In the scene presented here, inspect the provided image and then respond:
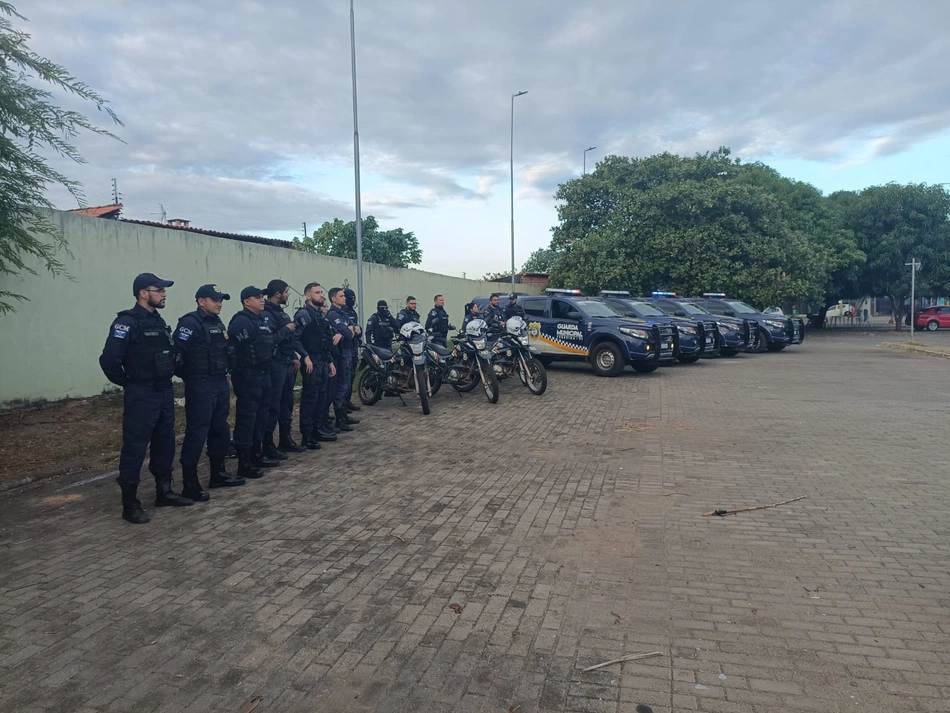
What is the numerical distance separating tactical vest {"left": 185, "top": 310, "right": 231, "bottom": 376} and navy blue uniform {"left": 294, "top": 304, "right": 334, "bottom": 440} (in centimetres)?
170

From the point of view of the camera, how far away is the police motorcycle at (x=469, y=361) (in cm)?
1098

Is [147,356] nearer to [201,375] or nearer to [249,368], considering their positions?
[201,375]

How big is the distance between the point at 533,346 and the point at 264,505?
35.5 feet

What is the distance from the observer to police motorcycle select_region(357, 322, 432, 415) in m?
10.0

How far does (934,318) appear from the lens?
3891cm

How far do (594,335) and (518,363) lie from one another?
3.58 m

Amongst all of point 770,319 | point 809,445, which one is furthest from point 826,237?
point 809,445

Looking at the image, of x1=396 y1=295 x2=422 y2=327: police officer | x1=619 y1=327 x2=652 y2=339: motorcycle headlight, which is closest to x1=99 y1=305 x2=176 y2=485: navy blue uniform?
x1=396 y1=295 x2=422 y2=327: police officer

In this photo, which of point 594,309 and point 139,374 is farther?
point 594,309

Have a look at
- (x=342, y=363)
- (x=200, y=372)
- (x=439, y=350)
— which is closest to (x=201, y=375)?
(x=200, y=372)

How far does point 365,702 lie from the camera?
288 cm

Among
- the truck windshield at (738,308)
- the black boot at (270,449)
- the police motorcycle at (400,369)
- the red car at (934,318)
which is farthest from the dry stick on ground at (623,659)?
the red car at (934,318)

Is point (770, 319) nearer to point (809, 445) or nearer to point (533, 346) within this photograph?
point (533, 346)

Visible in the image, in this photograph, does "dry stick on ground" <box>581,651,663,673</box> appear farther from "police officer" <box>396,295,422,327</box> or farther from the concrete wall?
the concrete wall
